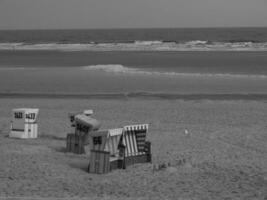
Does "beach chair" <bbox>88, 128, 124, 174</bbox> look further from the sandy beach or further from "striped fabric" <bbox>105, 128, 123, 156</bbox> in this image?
the sandy beach

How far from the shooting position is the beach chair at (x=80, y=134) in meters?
10.9

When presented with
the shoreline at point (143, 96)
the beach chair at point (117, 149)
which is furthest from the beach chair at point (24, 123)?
the shoreline at point (143, 96)

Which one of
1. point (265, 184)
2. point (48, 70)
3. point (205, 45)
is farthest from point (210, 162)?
point (205, 45)

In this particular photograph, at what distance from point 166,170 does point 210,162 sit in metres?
1.05

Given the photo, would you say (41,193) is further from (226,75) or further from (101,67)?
(101,67)

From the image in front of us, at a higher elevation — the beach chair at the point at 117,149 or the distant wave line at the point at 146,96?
the distant wave line at the point at 146,96

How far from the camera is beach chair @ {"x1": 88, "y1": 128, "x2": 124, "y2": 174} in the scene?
9.34 meters

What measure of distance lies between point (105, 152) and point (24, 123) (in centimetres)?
330

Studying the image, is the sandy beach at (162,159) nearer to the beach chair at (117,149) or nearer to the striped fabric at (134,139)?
the beach chair at (117,149)

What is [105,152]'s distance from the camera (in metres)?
Result: 9.27

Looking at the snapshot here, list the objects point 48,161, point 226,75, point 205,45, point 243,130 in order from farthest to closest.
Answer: point 205,45, point 226,75, point 243,130, point 48,161

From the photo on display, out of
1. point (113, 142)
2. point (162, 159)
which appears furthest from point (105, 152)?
point (162, 159)

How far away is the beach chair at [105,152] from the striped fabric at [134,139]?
15 centimetres

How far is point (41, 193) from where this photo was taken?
8039 millimetres
